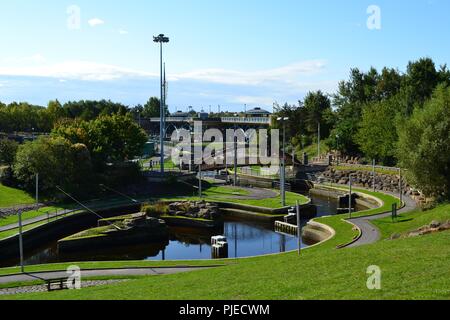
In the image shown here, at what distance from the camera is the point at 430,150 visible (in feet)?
148

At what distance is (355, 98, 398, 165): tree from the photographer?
7675 centimetres

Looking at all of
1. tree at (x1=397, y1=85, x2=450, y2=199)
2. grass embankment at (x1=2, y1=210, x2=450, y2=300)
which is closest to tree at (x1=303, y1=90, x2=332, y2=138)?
tree at (x1=397, y1=85, x2=450, y2=199)

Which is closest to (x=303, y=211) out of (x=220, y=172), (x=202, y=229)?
(x=202, y=229)

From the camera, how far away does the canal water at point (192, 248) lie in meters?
41.1

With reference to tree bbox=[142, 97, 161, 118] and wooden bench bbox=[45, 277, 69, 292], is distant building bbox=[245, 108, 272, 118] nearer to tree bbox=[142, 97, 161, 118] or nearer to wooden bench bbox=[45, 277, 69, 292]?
tree bbox=[142, 97, 161, 118]

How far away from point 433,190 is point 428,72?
4685cm

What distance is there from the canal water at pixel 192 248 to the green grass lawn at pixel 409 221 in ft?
23.2

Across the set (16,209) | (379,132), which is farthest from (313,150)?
(16,209)

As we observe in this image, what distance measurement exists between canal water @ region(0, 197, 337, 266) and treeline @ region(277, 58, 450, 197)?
1458 centimetres

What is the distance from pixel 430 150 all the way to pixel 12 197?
44.8 metres

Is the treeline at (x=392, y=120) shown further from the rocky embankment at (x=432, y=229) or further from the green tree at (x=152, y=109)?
the green tree at (x=152, y=109)

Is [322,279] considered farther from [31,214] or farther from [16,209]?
[16,209]
